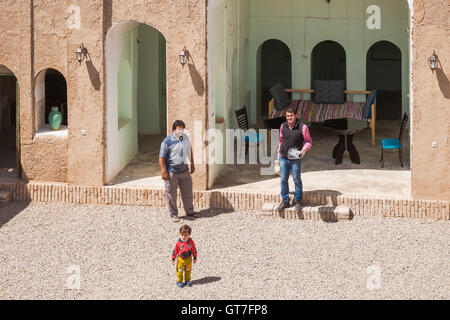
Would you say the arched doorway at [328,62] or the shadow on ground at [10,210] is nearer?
the shadow on ground at [10,210]

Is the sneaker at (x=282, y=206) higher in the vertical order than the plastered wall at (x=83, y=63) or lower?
lower

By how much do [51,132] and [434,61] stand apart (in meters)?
7.34

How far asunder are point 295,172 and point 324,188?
4.48 feet

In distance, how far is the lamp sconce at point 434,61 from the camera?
1648 centimetres

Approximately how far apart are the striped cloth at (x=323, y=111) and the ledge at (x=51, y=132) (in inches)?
209

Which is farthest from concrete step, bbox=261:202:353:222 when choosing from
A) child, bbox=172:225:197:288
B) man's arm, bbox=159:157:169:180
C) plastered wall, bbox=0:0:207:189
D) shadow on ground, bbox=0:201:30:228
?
shadow on ground, bbox=0:201:30:228

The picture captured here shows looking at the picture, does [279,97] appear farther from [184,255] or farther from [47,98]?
[184,255]

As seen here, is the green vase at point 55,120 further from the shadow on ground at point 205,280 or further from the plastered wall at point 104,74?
the shadow on ground at point 205,280

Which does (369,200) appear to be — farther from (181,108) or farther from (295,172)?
(181,108)

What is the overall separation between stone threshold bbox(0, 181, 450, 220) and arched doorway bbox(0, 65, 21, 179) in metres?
0.81

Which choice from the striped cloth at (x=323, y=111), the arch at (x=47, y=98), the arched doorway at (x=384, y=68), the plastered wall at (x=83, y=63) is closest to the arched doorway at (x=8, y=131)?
the arch at (x=47, y=98)

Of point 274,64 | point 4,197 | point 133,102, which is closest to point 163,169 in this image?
point 4,197
